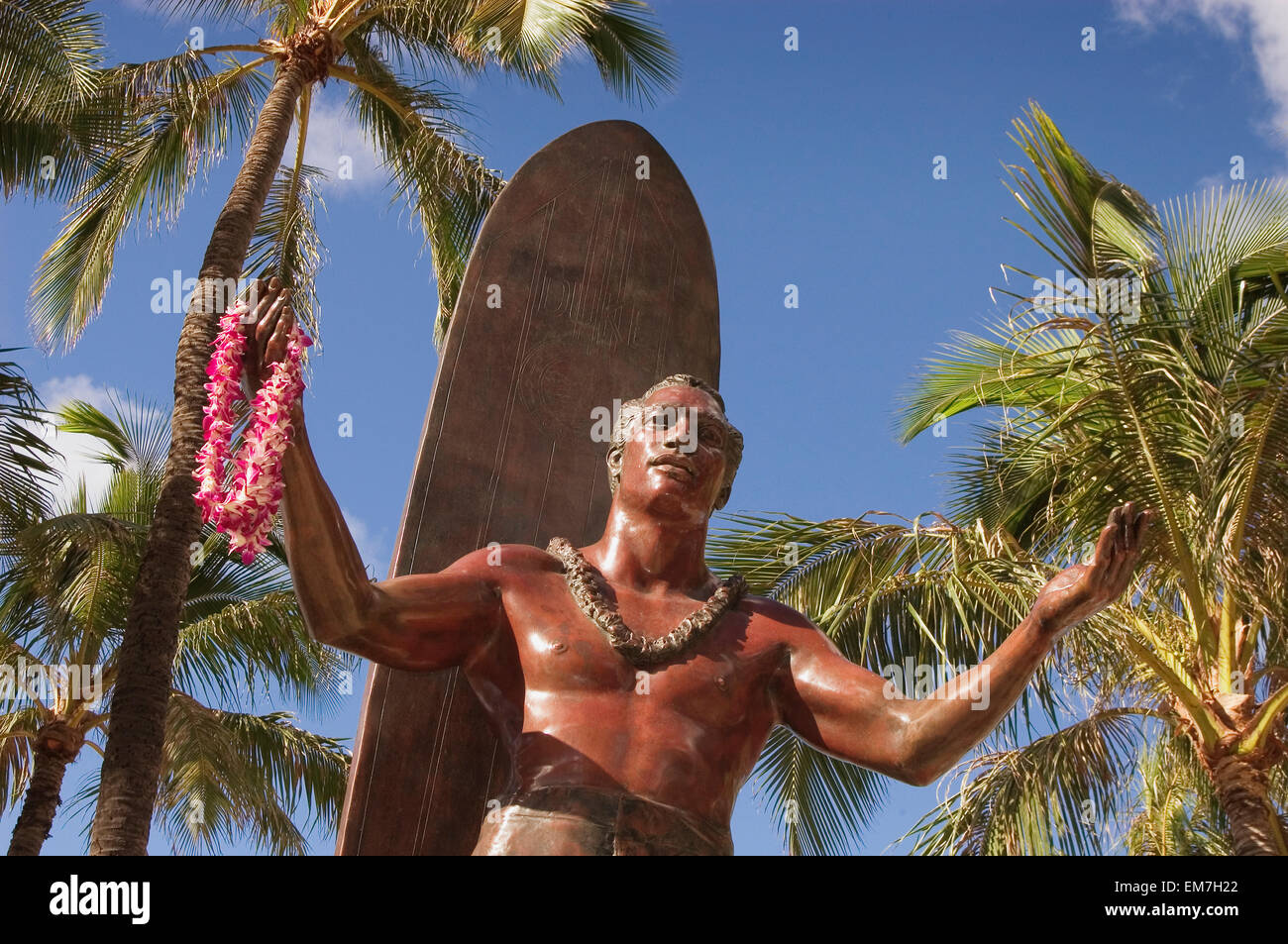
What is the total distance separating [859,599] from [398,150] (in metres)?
5.84

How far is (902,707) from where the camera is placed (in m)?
4.82

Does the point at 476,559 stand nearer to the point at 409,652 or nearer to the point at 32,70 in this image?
the point at 409,652

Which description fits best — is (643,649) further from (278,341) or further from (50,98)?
(50,98)

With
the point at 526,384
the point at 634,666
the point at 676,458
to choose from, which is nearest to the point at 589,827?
the point at 634,666

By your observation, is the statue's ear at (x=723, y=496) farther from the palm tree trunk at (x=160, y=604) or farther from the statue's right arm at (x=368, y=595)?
the palm tree trunk at (x=160, y=604)

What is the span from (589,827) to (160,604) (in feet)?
18.9

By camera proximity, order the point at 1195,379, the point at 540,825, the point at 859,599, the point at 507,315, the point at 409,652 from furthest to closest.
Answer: the point at 859,599 < the point at 1195,379 < the point at 507,315 < the point at 409,652 < the point at 540,825

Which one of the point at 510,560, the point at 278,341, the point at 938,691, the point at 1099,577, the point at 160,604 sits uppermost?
the point at 160,604

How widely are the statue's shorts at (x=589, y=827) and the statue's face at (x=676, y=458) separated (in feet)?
3.31

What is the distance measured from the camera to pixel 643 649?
4824 mm

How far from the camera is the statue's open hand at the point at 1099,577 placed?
13.9 feet
